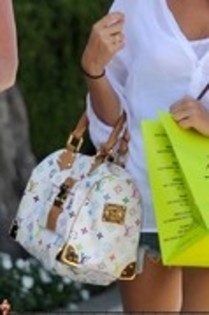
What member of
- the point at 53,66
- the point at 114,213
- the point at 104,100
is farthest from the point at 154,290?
the point at 53,66

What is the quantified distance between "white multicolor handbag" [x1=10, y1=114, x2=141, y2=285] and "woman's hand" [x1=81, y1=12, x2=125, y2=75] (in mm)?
209

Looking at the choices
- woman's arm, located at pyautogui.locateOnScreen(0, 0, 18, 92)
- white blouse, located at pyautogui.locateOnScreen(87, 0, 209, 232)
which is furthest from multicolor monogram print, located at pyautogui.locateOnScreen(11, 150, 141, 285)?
woman's arm, located at pyautogui.locateOnScreen(0, 0, 18, 92)

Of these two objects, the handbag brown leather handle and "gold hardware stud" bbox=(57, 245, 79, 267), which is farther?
the handbag brown leather handle

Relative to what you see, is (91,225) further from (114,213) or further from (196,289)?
(196,289)

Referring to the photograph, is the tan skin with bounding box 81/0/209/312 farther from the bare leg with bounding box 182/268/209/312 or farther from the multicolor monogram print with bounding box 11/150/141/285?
the multicolor monogram print with bounding box 11/150/141/285

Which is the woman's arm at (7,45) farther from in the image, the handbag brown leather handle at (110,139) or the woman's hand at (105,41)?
the handbag brown leather handle at (110,139)

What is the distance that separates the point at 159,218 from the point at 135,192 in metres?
0.18

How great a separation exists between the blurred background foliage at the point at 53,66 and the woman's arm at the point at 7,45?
3.12 meters

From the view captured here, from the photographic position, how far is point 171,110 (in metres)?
3.45

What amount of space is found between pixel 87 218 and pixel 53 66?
279 centimetres

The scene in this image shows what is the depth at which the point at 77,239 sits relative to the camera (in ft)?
11.5

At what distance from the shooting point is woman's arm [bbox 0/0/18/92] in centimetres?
290

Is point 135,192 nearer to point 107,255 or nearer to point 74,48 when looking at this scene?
point 107,255

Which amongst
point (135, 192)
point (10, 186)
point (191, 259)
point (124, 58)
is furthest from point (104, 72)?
point (10, 186)
